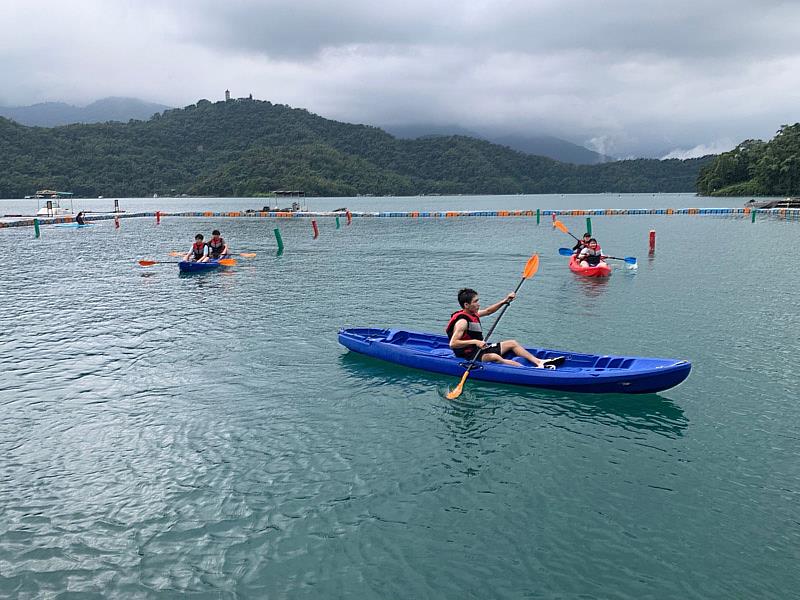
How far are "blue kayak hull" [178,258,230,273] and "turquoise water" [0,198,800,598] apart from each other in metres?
9.15

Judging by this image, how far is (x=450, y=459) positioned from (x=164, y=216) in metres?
88.2

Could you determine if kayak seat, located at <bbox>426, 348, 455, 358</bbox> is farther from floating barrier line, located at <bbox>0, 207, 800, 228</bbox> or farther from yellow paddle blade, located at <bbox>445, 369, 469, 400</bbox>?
floating barrier line, located at <bbox>0, 207, 800, 228</bbox>

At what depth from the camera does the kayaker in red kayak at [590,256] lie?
100.0 ft

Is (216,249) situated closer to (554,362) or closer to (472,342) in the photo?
(472,342)

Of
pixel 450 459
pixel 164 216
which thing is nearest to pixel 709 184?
pixel 164 216

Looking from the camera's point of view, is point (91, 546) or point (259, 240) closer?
point (91, 546)

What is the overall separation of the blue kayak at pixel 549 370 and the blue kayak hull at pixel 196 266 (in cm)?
1852

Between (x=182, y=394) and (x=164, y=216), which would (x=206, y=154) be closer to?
(x=164, y=216)

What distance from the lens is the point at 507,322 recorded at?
20.3 meters

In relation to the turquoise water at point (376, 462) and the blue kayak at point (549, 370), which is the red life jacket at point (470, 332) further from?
the turquoise water at point (376, 462)

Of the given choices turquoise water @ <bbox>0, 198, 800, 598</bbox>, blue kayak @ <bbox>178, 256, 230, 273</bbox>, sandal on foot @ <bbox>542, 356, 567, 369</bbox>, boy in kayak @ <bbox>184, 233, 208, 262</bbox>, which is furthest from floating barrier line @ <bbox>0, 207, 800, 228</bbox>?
sandal on foot @ <bbox>542, 356, 567, 369</bbox>

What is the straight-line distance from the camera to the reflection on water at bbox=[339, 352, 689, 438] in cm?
1185

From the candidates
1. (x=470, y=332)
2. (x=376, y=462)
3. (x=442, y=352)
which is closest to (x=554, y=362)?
(x=470, y=332)

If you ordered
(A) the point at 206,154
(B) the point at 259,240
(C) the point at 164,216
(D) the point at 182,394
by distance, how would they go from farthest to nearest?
(A) the point at 206,154 < (C) the point at 164,216 < (B) the point at 259,240 < (D) the point at 182,394
